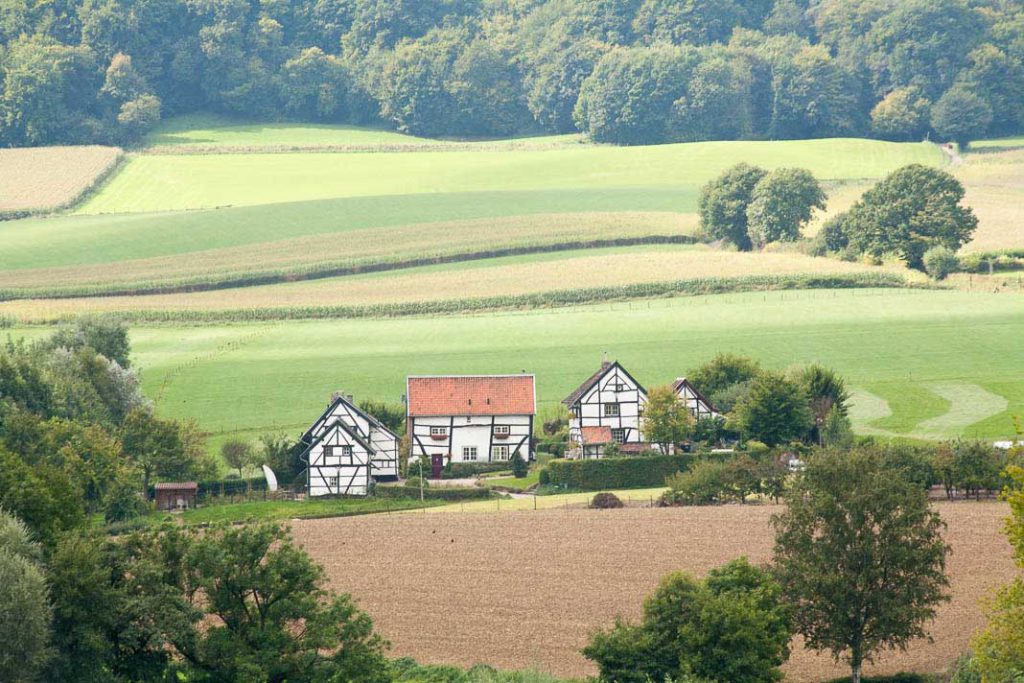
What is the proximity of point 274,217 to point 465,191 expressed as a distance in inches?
730

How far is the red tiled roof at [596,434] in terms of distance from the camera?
2965 inches

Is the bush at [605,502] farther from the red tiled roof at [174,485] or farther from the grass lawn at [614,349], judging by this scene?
the grass lawn at [614,349]

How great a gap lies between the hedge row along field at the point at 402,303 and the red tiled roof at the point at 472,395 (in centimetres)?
2582

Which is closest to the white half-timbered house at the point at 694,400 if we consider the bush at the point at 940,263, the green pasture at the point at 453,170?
the bush at the point at 940,263

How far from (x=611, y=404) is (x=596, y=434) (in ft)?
7.86

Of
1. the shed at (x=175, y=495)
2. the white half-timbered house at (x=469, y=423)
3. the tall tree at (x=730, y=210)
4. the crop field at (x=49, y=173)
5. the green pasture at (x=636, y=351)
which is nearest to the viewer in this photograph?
the shed at (x=175, y=495)

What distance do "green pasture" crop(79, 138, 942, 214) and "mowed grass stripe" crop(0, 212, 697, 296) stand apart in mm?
16483

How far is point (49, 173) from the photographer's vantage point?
153 meters

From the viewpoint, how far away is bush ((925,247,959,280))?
110m

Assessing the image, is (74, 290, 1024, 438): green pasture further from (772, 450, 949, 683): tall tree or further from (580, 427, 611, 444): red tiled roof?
(772, 450, 949, 683): tall tree

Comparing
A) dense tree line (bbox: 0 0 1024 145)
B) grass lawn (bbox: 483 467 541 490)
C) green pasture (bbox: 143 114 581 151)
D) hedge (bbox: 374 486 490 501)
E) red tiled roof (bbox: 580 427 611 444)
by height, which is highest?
dense tree line (bbox: 0 0 1024 145)

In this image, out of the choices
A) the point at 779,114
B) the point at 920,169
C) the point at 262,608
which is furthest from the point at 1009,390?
the point at 779,114

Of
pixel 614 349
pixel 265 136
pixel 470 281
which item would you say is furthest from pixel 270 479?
pixel 265 136

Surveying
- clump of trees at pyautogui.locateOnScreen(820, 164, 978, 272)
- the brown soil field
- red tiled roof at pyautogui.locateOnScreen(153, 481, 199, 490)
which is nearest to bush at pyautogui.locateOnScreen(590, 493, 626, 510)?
the brown soil field
